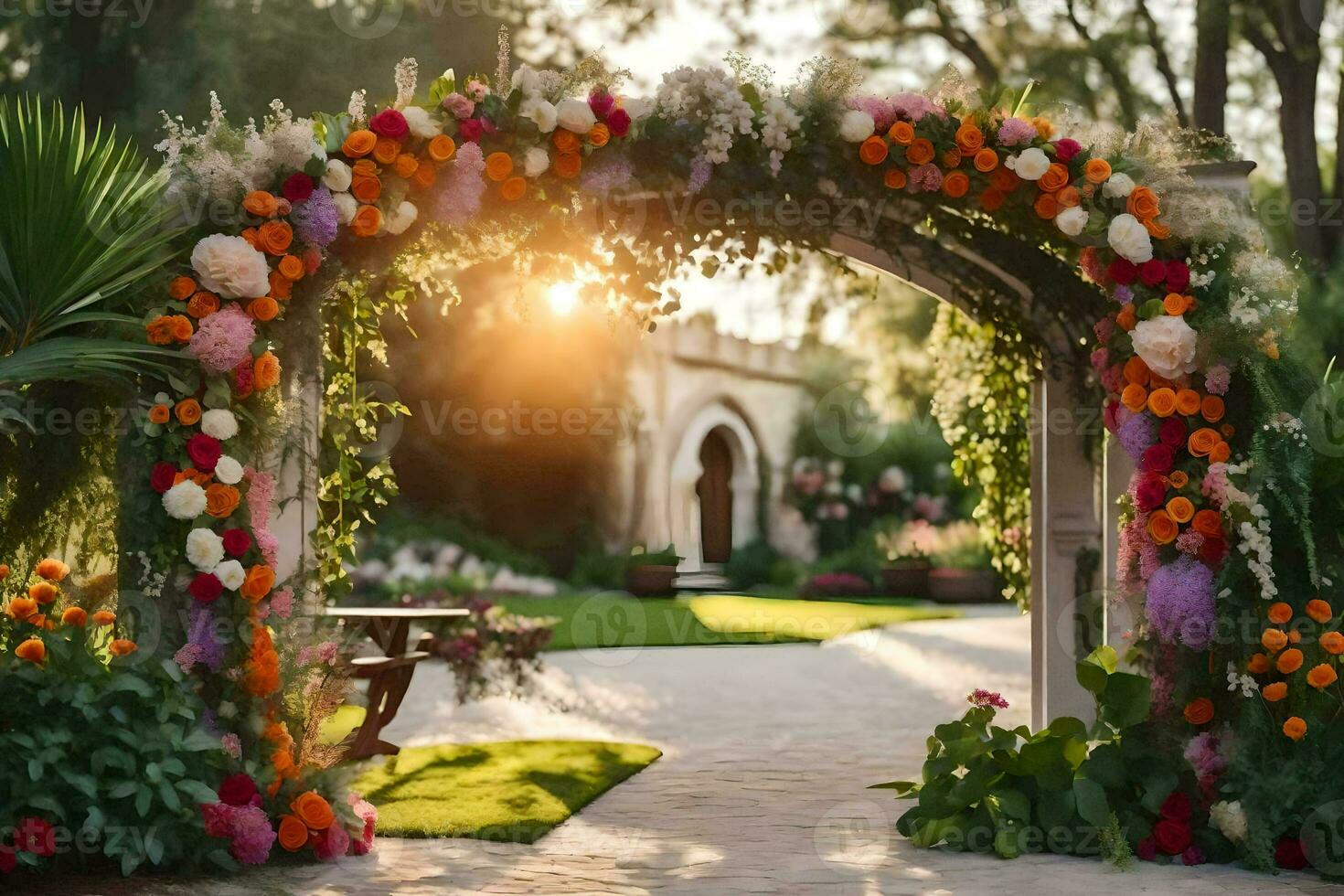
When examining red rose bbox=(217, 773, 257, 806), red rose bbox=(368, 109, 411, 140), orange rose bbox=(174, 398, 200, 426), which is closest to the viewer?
red rose bbox=(217, 773, 257, 806)

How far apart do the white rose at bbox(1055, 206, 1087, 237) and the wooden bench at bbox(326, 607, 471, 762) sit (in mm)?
4434

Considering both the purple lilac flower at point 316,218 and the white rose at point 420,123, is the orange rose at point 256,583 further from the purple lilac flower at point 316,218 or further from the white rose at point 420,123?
the white rose at point 420,123

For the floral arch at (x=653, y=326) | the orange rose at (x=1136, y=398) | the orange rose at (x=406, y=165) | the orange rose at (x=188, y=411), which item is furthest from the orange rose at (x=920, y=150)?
the orange rose at (x=188, y=411)

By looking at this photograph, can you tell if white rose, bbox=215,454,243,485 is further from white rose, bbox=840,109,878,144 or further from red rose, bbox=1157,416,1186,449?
red rose, bbox=1157,416,1186,449

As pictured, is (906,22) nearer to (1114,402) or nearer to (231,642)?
(1114,402)

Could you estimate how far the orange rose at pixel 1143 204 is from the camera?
5773 mm

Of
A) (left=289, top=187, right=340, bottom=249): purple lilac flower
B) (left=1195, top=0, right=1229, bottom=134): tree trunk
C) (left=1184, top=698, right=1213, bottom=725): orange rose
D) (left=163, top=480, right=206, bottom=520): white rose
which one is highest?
(left=1195, top=0, right=1229, bottom=134): tree trunk

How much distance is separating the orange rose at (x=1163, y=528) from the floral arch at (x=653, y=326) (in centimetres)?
1

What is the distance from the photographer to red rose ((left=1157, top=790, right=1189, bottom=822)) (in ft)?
17.7

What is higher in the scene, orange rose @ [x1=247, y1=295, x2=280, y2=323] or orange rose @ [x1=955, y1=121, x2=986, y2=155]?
orange rose @ [x1=955, y1=121, x2=986, y2=155]

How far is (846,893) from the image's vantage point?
15.6 feet

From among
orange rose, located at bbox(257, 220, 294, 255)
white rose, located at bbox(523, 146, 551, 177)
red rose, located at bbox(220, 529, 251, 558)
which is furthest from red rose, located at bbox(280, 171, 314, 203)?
red rose, located at bbox(220, 529, 251, 558)

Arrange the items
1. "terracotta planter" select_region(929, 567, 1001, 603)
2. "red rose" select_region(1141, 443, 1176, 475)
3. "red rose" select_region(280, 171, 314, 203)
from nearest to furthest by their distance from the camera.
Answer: "red rose" select_region(280, 171, 314, 203)
"red rose" select_region(1141, 443, 1176, 475)
"terracotta planter" select_region(929, 567, 1001, 603)

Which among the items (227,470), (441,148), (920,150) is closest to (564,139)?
(441,148)
